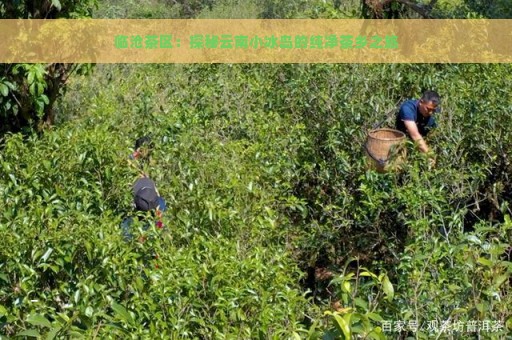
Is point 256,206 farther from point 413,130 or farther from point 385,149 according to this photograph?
point 413,130

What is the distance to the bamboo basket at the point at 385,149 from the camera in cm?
441

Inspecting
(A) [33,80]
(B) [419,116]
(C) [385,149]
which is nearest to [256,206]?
(C) [385,149]

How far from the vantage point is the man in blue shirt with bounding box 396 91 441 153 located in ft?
16.1

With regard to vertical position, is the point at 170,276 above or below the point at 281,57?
above

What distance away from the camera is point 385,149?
4.61 meters

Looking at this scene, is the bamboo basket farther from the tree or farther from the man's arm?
the tree

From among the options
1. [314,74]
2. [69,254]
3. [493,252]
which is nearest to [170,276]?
[69,254]

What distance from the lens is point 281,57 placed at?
263 inches

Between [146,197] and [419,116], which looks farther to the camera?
[419,116]

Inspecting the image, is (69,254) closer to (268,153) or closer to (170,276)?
(170,276)

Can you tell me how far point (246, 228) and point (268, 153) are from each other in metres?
0.95

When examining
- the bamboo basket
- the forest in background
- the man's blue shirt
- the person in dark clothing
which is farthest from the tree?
the man's blue shirt

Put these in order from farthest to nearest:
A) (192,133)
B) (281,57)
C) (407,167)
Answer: (281,57) → (192,133) → (407,167)

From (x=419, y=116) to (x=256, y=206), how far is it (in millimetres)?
1776
